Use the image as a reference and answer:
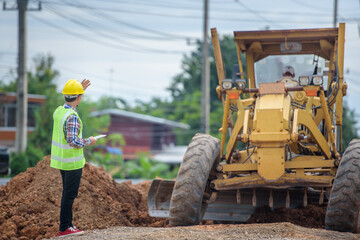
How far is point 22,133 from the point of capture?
79.5 feet

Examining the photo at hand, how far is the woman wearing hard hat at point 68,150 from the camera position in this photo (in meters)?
7.36

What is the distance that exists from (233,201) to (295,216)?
1011 millimetres

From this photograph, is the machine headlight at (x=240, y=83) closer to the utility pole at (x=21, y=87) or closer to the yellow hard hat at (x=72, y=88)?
the yellow hard hat at (x=72, y=88)

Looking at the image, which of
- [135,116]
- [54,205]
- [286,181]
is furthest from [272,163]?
[135,116]

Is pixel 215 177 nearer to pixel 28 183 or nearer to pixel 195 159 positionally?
pixel 195 159

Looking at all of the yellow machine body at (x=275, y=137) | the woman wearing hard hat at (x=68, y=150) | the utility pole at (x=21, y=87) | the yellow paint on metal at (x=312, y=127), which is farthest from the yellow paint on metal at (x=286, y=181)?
the utility pole at (x=21, y=87)

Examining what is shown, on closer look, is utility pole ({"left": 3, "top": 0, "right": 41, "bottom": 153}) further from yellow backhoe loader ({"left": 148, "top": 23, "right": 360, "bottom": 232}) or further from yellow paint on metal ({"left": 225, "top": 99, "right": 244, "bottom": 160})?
yellow paint on metal ({"left": 225, "top": 99, "right": 244, "bottom": 160})

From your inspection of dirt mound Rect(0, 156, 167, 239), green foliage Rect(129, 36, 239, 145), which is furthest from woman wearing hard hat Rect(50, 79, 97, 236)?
green foliage Rect(129, 36, 239, 145)

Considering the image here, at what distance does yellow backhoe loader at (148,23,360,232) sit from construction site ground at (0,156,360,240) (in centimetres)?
32

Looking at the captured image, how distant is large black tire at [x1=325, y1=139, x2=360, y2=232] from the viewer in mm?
7867

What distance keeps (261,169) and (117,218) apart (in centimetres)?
242

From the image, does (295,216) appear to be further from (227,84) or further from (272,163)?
(227,84)

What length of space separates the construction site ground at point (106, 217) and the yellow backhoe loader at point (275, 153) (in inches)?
12.7

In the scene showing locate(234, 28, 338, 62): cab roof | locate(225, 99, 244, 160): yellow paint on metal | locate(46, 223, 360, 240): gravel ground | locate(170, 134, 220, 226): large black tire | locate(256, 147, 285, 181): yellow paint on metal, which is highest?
locate(234, 28, 338, 62): cab roof
